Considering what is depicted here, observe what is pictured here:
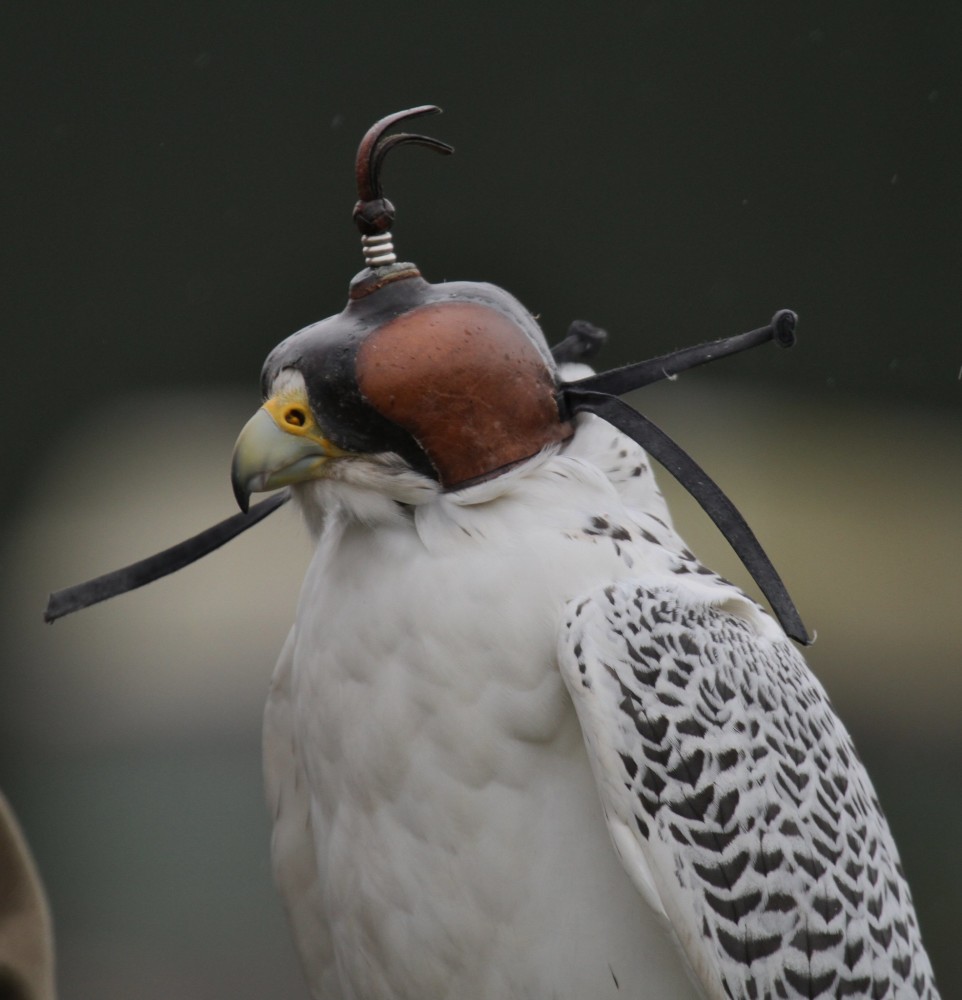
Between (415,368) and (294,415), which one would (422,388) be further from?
(294,415)

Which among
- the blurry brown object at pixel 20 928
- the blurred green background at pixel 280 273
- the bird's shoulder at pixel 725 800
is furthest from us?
the blurred green background at pixel 280 273

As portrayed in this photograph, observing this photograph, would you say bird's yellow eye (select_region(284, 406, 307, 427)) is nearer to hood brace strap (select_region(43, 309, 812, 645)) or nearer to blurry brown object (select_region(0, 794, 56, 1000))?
hood brace strap (select_region(43, 309, 812, 645))

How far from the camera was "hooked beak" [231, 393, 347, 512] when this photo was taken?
1.64m

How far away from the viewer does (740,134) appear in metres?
4.99

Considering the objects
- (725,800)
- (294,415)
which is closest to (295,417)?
(294,415)

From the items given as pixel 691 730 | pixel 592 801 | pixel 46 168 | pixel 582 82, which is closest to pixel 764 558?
pixel 691 730

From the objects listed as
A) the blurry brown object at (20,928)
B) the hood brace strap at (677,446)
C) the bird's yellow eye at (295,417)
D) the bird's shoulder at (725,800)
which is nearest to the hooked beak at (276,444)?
the bird's yellow eye at (295,417)

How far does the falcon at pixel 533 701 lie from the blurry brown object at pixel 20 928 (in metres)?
0.39

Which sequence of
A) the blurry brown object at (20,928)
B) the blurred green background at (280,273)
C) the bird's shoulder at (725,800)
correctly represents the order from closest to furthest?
1. the bird's shoulder at (725,800)
2. the blurry brown object at (20,928)
3. the blurred green background at (280,273)

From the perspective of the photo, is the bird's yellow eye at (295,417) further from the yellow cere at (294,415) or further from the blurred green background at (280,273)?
the blurred green background at (280,273)

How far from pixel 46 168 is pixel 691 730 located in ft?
12.6

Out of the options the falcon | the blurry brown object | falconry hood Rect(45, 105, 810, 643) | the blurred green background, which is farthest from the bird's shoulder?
the blurred green background

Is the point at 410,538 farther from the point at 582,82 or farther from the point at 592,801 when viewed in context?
the point at 582,82

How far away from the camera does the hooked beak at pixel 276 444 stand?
5.37 feet
